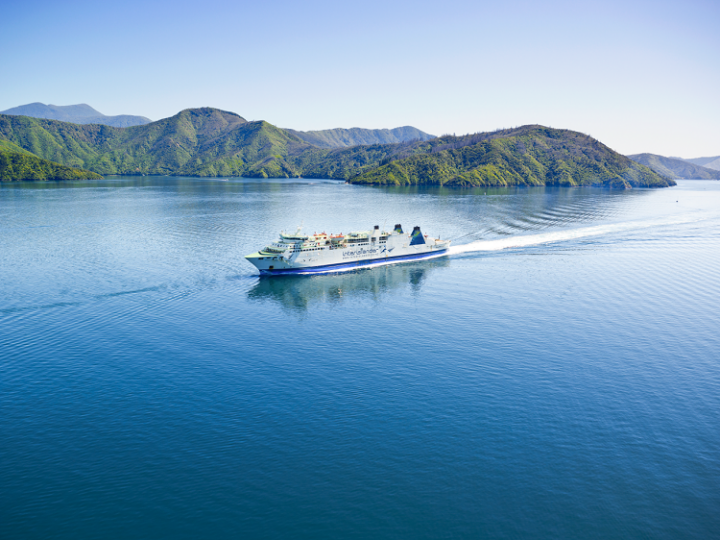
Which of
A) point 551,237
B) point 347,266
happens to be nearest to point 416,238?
point 347,266

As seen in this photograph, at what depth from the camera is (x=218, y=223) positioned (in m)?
166

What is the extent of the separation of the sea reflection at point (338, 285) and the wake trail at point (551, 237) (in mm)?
19082

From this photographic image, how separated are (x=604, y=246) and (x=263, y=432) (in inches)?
4732

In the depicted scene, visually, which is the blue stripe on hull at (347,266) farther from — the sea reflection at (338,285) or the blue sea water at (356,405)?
the blue sea water at (356,405)

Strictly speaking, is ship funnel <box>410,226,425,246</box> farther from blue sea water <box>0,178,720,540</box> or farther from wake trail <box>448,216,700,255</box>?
blue sea water <box>0,178,720,540</box>

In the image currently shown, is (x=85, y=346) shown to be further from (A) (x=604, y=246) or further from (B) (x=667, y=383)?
(A) (x=604, y=246)

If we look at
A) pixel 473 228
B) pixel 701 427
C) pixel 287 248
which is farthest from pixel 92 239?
pixel 701 427

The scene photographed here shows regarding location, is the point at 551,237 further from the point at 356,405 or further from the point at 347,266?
the point at 356,405

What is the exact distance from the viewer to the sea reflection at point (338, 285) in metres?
84.6

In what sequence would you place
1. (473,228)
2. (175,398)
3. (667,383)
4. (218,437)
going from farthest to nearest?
(473,228) < (667,383) < (175,398) < (218,437)

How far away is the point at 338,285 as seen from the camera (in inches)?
3750

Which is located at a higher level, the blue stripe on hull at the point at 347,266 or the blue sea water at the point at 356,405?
the blue stripe on hull at the point at 347,266

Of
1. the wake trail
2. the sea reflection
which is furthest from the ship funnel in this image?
the wake trail

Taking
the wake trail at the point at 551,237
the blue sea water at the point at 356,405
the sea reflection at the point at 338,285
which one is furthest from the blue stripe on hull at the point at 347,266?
the wake trail at the point at 551,237
